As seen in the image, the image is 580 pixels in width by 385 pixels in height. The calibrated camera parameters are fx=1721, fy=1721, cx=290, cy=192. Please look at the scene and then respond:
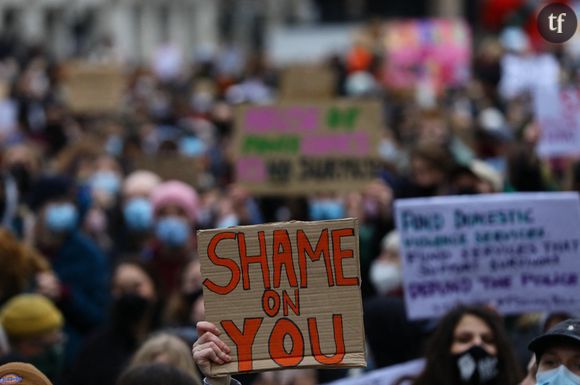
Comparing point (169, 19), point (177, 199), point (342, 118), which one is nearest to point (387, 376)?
point (177, 199)

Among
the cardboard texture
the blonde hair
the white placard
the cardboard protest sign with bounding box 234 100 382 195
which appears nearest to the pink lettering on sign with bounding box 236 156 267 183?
the cardboard protest sign with bounding box 234 100 382 195

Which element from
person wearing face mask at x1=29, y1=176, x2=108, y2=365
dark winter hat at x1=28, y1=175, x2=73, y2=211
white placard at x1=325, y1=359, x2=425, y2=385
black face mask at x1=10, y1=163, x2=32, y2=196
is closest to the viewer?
white placard at x1=325, y1=359, x2=425, y2=385

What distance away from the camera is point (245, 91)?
2555 centimetres

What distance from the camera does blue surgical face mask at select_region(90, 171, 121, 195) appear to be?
514 inches

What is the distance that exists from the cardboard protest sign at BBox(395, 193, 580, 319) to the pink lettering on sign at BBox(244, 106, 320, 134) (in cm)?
424

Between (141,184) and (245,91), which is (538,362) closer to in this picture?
(141,184)

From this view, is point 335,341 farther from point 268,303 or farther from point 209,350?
point 209,350

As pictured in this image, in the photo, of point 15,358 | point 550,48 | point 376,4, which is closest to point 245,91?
point 550,48

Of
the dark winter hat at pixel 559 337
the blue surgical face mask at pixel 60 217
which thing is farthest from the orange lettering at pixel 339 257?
the blue surgical face mask at pixel 60 217

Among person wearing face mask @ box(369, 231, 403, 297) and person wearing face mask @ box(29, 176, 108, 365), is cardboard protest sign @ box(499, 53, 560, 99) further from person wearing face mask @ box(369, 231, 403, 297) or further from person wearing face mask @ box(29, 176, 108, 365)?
person wearing face mask @ box(369, 231, 403, 297)

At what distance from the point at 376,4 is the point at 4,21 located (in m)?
11.5

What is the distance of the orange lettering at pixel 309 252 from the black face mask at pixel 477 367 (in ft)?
4.34

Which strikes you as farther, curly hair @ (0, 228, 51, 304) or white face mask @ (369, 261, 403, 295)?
white face mask @ (369, 261, 403, 295)

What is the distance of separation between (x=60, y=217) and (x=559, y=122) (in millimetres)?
3412
